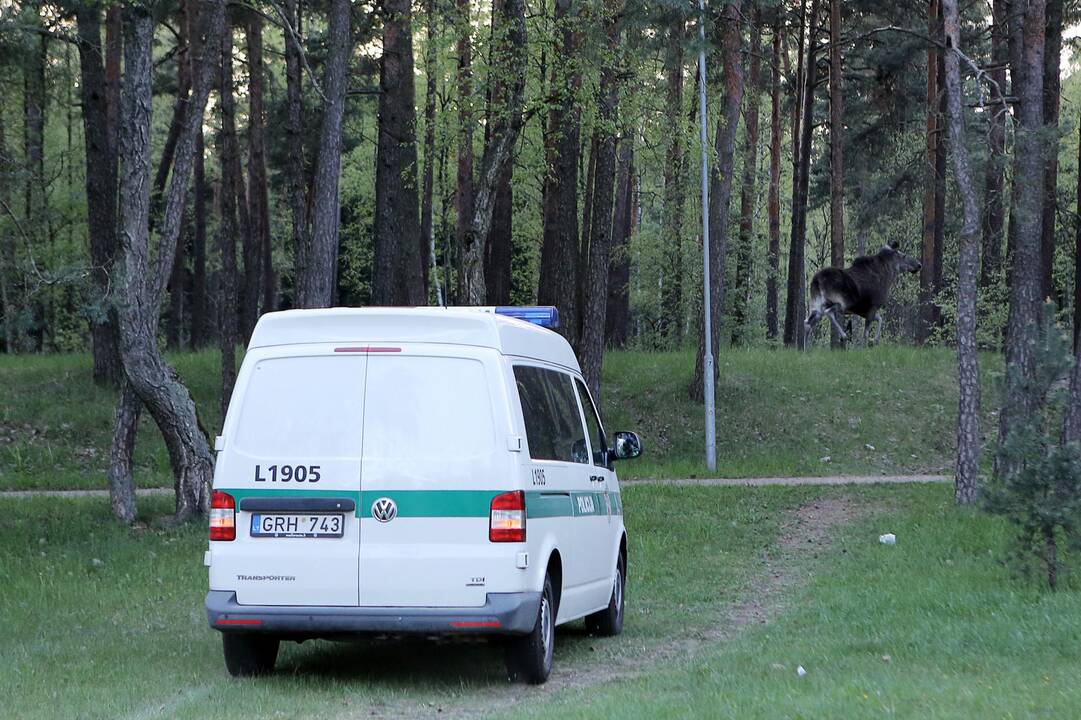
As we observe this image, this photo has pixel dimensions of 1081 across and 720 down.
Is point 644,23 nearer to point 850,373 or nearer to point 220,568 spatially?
point 850,373

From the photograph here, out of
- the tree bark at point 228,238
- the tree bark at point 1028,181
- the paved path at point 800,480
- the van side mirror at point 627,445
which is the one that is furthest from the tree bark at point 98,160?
the van side mirror at point 627,445

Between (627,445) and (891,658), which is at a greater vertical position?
(627,445)

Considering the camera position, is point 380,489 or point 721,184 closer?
point 380,489

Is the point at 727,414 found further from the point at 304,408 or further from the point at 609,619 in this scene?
the point at 304,408

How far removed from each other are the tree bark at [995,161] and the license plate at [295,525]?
40.6 ft

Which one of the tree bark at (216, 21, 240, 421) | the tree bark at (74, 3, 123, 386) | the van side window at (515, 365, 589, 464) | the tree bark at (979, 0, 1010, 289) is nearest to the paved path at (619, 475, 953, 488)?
the tree bark at (979, 0, 1010, 289)

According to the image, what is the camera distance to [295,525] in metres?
8.02

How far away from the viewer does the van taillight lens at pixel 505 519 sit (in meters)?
7.89

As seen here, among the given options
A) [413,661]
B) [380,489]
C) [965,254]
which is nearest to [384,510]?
[380,489]

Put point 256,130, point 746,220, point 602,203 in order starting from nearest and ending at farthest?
1. point 602,203
2. point 256,130
3. point 746,220

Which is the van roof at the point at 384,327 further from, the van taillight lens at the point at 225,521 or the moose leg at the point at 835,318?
the moose leg at the point at 835,318

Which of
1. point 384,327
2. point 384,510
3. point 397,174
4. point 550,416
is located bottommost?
point 384,510

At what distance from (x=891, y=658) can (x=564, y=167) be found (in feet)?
52.7

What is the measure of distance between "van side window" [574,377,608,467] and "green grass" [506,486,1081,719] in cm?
177
